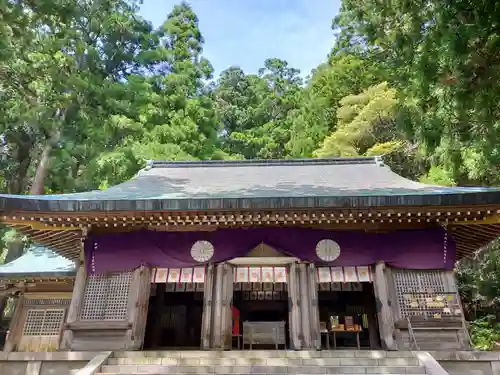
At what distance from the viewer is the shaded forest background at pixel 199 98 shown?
7199 mm

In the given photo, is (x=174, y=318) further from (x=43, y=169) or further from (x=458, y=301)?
(x=43, y=169)

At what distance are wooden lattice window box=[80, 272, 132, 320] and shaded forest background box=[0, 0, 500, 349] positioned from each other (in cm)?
662

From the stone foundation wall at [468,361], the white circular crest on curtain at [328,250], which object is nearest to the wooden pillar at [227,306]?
the white circular crest on curtain at [328,250]

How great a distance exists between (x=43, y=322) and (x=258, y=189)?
24.4 feet

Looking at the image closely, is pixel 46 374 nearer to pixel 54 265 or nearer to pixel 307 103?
pixel 54 265

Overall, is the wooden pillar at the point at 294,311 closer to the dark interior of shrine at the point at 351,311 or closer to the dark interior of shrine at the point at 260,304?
the dark interior of shrine at the point at 351,311

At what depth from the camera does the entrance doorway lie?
1248cm

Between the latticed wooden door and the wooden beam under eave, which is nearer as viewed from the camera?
the wooden beam under eave

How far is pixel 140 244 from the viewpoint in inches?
348

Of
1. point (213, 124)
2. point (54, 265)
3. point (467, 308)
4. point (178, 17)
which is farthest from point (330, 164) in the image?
point (178, 17)

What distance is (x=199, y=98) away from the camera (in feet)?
79.3

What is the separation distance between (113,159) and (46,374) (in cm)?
1138

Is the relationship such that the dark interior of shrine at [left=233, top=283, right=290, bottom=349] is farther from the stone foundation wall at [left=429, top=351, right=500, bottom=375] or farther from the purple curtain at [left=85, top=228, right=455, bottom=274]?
the stone foundation wall at [left=429, top=351, right=500, bottom=375]

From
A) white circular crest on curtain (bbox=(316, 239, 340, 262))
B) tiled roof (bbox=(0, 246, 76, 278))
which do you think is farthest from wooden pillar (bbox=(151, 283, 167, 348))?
white circular crest on curtain (bbox=(316, 239, 340, 262))
